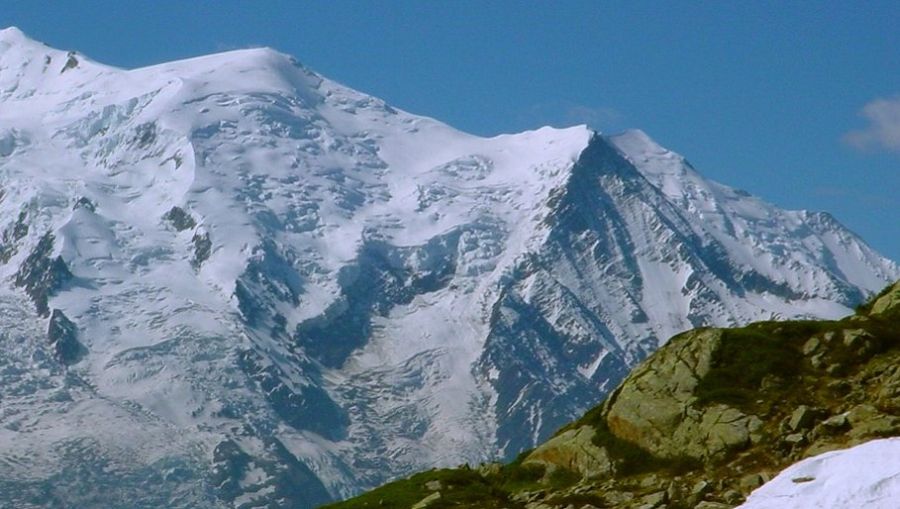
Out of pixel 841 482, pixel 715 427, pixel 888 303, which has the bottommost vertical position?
pixel 841 482

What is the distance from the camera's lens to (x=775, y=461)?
71938 millimetres

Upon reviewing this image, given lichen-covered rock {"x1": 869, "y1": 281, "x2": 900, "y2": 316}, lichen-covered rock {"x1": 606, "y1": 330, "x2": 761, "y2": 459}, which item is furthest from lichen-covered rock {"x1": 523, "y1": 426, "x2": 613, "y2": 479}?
lichen-covered rock {"x1": 869, "y1": 281, "x2": 900, "y2": 316}

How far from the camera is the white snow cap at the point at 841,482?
6512 cm

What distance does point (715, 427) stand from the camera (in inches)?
3017

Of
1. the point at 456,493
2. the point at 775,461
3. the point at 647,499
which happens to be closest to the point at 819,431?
the point at 775,461

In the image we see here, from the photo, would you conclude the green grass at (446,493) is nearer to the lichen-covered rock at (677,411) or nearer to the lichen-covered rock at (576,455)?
the lichen-covered rock at (576,455)

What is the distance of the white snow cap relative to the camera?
6512cm

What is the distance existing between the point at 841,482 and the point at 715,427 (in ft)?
35.4

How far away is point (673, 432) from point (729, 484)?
747 centimetres

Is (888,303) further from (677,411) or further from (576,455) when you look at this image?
(576,455)

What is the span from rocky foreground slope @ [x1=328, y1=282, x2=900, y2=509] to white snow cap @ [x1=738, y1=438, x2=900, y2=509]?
118 mm

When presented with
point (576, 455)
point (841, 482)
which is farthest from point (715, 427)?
point (841, 482)

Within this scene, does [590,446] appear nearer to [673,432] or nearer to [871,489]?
[673,432]

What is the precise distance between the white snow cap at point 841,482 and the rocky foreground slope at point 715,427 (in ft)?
0.39
